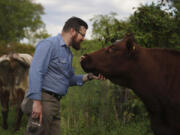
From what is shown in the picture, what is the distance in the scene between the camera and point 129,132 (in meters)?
5.48

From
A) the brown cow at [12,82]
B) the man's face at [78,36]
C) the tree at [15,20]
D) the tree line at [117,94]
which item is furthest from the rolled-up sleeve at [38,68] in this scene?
the tree at [15,20]

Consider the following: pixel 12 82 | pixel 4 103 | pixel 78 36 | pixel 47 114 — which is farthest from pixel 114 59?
pixel 4 103

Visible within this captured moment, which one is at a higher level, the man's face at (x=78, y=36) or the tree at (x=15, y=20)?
the tree at (x=15, y=20)

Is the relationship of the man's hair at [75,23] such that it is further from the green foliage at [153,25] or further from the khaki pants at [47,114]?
the green foliage at [153,25]

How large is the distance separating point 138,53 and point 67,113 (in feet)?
11.5

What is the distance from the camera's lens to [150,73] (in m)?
3.35

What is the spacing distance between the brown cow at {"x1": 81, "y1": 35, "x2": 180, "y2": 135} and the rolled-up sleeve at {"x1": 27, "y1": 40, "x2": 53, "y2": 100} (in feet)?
1.61

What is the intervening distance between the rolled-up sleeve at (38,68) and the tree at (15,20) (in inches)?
1631

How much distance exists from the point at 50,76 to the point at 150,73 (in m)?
1.35

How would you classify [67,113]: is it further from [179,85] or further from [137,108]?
[179,85]

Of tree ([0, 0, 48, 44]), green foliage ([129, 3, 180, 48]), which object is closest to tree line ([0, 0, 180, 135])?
green foliage ([129, 3, 180, 48])

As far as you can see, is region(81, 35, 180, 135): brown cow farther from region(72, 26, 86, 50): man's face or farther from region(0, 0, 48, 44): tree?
region(0, 0, 48, 44): tree

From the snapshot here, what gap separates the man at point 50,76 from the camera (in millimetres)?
3543

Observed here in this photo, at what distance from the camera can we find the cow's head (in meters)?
3.42
